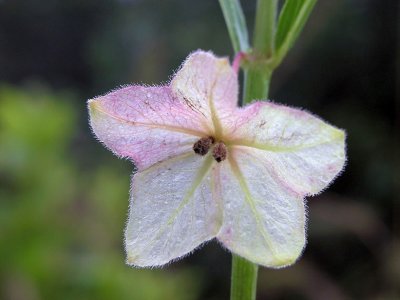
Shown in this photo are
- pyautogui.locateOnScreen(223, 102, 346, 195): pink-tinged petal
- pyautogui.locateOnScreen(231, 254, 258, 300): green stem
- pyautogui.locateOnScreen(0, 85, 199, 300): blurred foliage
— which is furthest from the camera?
pyautogui.locateOnScreen(0, 85, 199, 300): blurred foliage

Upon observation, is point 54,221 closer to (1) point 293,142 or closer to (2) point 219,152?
(2) point 219,152

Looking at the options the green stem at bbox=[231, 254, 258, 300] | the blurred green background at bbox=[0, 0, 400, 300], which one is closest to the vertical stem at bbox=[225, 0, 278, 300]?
the green stem at bbox=[231, 254, 258, 300]

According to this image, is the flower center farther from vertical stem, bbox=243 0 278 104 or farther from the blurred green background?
the blurred green background

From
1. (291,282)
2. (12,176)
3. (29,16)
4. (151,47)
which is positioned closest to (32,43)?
(29,16)

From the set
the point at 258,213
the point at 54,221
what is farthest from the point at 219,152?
the point at 54,221

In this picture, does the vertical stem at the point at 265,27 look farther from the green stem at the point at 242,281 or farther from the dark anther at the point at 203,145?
the green stem at the point at 242,281

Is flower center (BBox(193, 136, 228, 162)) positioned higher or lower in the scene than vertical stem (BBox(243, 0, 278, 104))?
lower
